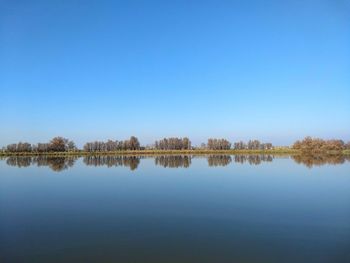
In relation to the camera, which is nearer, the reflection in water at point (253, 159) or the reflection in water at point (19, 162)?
the reflection in water at point (19, 162)

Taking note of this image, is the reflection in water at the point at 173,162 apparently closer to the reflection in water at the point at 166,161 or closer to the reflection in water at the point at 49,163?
the reflection in water at the point at 166,161

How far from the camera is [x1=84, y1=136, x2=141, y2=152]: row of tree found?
90.6 metres

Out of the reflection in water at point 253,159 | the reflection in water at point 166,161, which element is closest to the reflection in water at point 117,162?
the reflection in water at point 166,161

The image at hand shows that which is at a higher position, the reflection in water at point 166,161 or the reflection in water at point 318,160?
the reflection in water at point 166,161

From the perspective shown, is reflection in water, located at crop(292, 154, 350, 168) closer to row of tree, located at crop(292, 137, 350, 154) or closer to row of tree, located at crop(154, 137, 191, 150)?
row of tree, located at crop(292, 137, 350, 154)

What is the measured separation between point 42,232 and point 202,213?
397 centimetres

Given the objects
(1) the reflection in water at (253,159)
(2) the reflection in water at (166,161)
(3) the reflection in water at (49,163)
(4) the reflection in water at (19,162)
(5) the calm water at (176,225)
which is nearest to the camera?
(5) the calm water at (176,225)

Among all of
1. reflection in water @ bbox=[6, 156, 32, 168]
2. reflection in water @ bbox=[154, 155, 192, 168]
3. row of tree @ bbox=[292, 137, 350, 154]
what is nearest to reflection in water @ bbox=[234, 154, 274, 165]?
reflection in water @ bbox=[154, 155, 192, 168]

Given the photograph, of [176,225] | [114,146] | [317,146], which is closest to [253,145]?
[317,146]

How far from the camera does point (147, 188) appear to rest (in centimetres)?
1512

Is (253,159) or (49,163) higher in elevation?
(49,163)

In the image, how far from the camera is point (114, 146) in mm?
92688

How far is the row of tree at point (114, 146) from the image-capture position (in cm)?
9056

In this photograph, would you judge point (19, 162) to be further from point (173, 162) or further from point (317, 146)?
point (317, 146)
